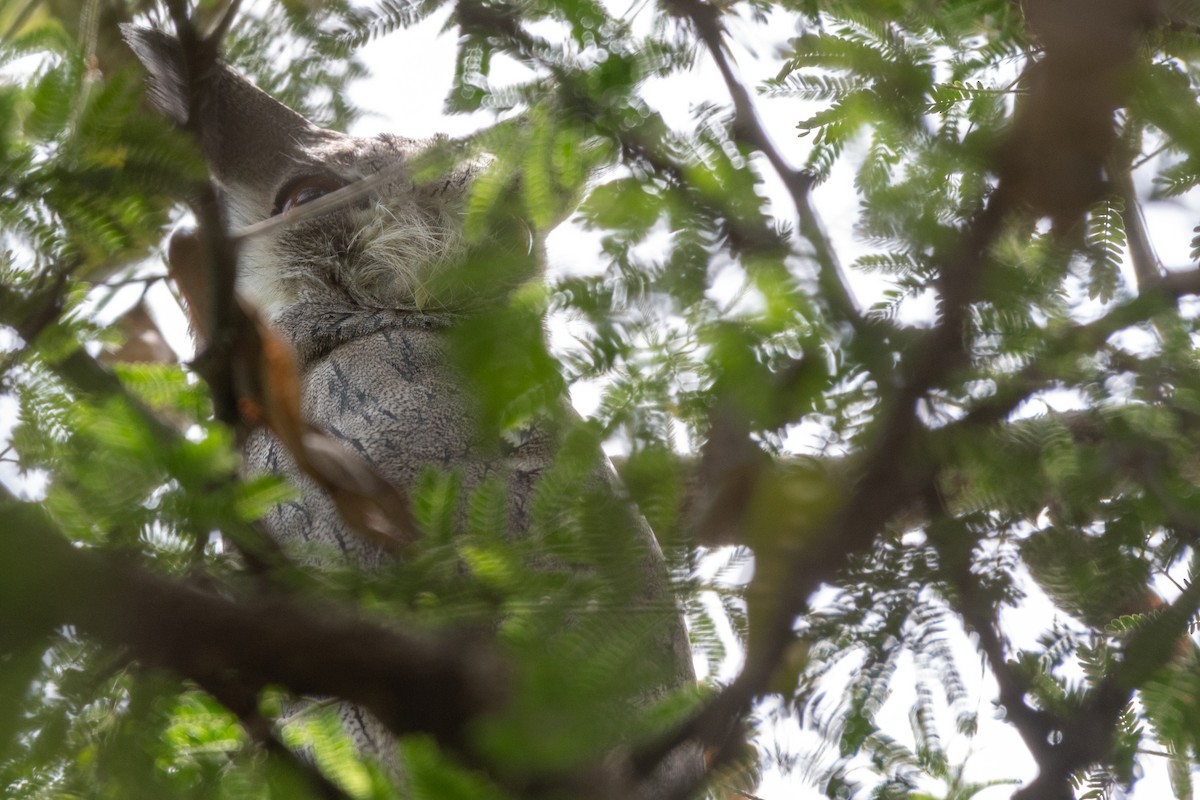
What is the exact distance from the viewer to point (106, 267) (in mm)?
2287

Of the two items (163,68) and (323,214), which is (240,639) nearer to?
(163,68)

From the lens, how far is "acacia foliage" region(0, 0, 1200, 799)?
1.26 metres

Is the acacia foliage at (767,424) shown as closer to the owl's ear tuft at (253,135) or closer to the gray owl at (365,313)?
the gray owl at (365,313)

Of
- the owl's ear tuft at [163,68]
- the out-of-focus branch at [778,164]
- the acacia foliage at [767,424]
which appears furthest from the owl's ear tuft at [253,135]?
the out-of-focus branch at [778,164]

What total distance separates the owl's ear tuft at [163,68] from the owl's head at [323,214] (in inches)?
24.1

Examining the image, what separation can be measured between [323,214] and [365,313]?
1.18ft

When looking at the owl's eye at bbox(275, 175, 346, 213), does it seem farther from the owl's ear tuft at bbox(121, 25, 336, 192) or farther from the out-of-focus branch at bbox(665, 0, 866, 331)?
the out-of-focus branch at bbox(665, 0, 866, 331)

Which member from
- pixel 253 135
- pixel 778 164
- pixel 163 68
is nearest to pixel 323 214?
pixel 253 135

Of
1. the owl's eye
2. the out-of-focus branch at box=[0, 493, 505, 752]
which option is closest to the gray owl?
the owl's eye

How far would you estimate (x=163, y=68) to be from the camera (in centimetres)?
209

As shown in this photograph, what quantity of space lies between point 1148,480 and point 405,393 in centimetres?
156

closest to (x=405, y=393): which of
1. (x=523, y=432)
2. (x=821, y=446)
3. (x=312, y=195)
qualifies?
(x=523, y=432)

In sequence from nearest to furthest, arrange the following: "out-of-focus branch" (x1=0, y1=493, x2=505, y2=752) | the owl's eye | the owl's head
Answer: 1. "out-of-focus branch" (x1=0, y1=493, x2=505, y2=752)
2. the owl's head
3. the owl's eye

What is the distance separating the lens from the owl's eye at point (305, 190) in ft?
10.4
